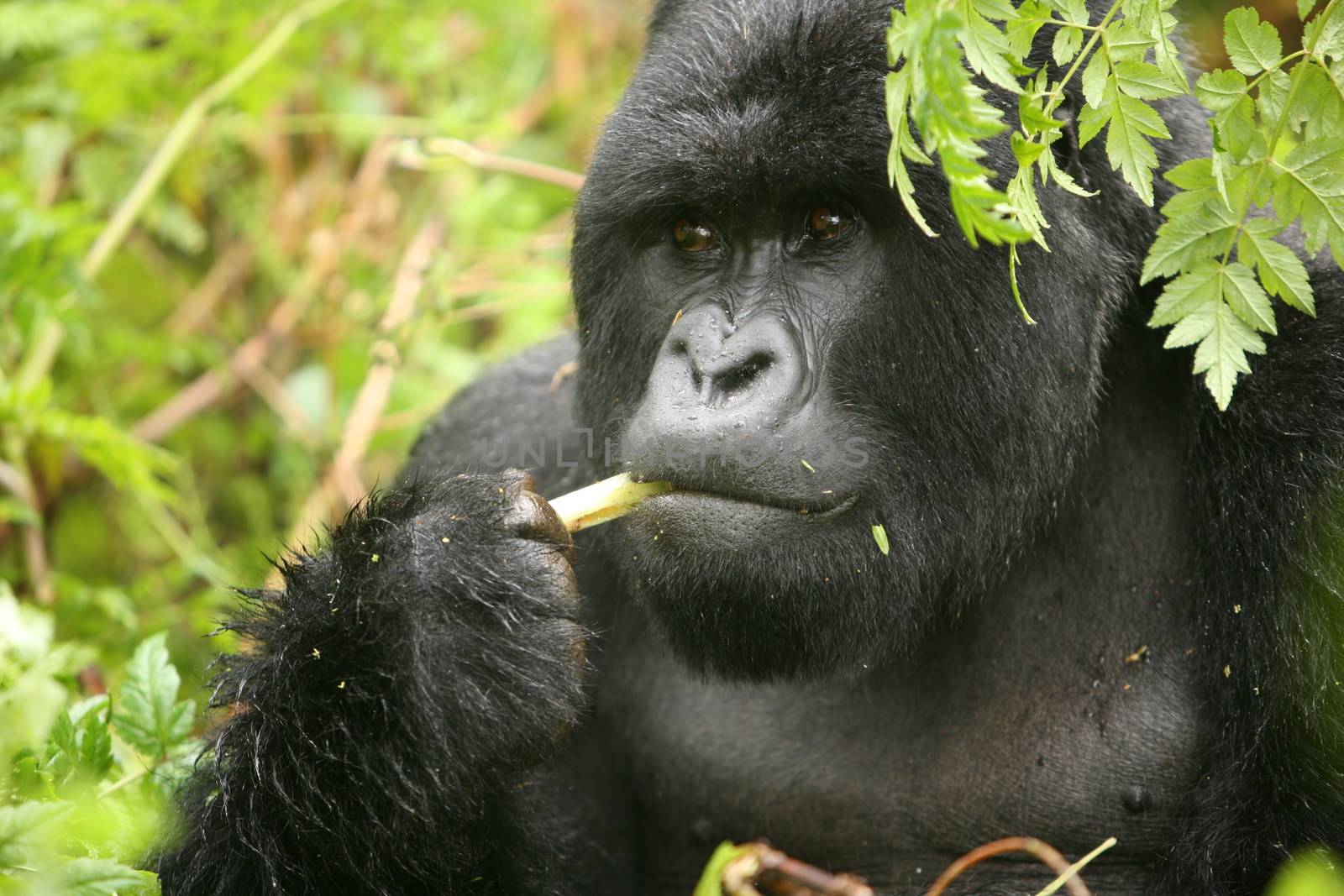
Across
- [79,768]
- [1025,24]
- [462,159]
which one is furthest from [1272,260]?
[462,159]

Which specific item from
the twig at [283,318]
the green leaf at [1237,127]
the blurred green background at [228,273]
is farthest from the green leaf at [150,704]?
the twig at [283,318]

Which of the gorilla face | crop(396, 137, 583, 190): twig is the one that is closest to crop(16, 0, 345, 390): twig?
crop(396, 137, 583, 190): twig

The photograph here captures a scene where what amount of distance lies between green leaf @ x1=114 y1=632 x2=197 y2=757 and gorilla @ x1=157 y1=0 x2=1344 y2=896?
0.12 m

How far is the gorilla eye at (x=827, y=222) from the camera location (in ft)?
9.84

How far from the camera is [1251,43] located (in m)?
2.63

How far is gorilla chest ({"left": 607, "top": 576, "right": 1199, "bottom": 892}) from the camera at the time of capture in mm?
3215

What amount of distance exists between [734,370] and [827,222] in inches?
16.3

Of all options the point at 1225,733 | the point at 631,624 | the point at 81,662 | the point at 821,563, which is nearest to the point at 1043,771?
the point at 1225,733

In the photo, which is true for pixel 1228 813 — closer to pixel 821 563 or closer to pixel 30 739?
pixel 821 563

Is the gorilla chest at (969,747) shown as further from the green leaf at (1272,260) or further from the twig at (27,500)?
the twig at (27,500)

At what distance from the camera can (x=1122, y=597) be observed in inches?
131

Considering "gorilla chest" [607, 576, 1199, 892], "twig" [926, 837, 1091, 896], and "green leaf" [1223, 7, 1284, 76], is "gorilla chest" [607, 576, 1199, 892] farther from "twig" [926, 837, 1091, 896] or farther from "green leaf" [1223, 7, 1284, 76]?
"green leaf" [1223, 7, 1284, 76]

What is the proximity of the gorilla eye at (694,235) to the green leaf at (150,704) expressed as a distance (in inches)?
55.0

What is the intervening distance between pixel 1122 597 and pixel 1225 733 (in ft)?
1.34
